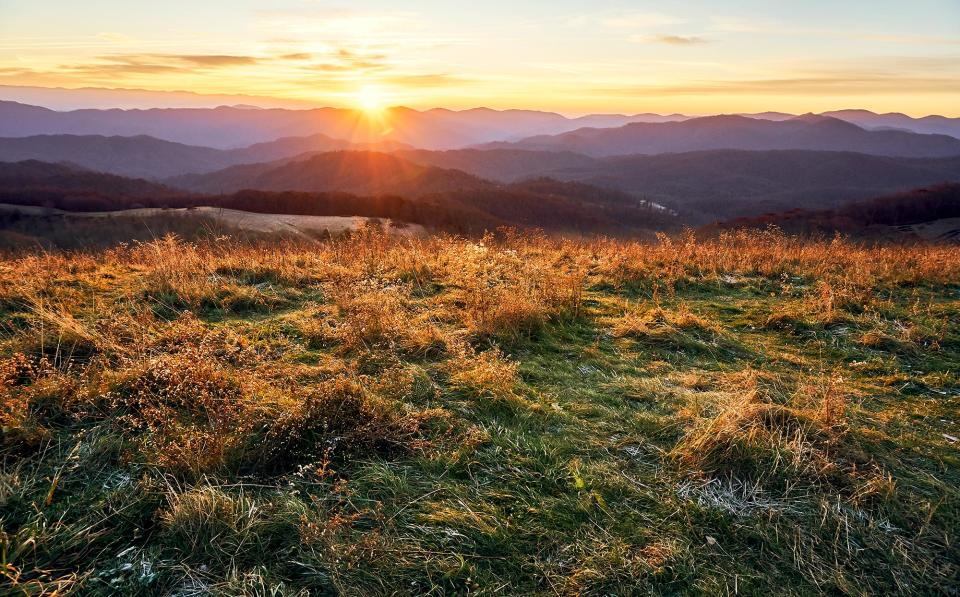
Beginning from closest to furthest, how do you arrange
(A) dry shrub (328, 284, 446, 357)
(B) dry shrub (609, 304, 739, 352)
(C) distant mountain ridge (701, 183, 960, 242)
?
1. (A) dry shrub (328, 284, 446, 357)
2. (B) dry shrub (609, 304, 739, 352)
3. (C) distant mountain ridge (701, 183, 960, 242)

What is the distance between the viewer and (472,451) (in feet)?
10.6

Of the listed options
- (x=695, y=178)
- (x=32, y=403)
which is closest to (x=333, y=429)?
(x=32, y=403)

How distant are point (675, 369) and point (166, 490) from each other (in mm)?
4311

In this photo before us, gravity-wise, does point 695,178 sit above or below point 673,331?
above

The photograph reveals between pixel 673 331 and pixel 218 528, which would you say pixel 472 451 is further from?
pixel 673 331

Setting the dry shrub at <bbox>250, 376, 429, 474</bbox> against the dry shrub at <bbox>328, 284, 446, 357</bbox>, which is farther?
the dry shrub at <bbox>328, 284, 446, 357</bbox>

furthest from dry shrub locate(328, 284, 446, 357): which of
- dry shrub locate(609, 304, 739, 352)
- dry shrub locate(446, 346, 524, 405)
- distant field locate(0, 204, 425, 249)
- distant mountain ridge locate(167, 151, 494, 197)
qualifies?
distant mountain ridge locate(167, 151, 494, 197)

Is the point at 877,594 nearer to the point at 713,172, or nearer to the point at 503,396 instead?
the point at 503,396

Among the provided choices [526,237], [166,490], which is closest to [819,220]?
[526,237]

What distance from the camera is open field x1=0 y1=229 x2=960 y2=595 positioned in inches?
92.1

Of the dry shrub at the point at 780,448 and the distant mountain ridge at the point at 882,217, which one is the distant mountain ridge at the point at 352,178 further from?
the dry shrub at the point at 780,448

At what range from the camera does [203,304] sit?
6.27 metres

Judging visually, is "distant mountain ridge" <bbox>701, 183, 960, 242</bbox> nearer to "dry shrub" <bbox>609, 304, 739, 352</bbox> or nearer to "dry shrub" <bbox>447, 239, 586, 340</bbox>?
"dry shrub" <bbox>447, 239, 586, 340</bbox>

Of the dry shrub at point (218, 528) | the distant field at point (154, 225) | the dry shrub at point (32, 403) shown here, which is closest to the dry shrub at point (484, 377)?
the dry shrub at point (218, 528)
